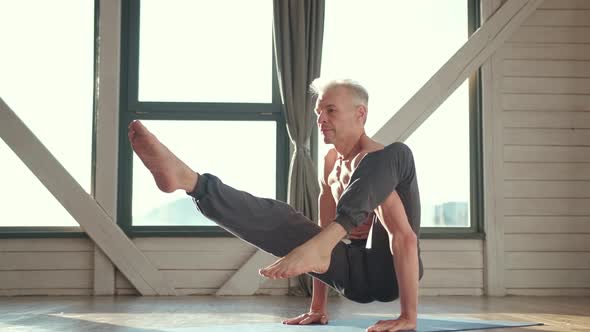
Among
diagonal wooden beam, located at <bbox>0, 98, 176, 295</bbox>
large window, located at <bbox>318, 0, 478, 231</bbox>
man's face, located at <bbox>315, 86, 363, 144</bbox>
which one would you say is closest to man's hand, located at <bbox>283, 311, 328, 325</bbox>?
man's face, located at <bbox>315, 86, 363, 144</bbox>

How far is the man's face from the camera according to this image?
2.78m

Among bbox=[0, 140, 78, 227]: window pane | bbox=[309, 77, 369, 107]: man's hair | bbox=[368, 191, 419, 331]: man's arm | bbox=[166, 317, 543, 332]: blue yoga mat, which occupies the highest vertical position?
bbox=[309, 77, 369, 107]: man's hair

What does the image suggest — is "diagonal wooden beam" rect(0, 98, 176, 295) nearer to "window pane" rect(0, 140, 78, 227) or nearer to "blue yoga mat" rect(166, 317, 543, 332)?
"window pane" rect(0, 140, 78, 227)

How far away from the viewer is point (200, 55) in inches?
208

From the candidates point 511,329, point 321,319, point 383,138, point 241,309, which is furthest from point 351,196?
point 383,138

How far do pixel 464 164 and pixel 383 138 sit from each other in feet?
2.22

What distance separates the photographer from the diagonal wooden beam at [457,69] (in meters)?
5.14

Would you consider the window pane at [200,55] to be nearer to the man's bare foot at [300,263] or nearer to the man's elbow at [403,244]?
the man's elbow at [403,244]

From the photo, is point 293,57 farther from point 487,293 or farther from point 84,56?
point 487,293

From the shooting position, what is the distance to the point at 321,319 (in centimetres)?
297

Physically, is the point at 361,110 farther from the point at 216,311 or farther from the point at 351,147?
the point at 216,311

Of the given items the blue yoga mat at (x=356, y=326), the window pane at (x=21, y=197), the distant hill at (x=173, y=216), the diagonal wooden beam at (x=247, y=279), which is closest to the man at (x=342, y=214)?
the blue yoga mat at (x=356, y=326)

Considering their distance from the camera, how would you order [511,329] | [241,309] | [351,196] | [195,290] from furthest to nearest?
[195,290] → [241,309] → [511,329] → [351,196]

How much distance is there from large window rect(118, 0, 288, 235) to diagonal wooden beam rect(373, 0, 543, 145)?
81 centimetres
